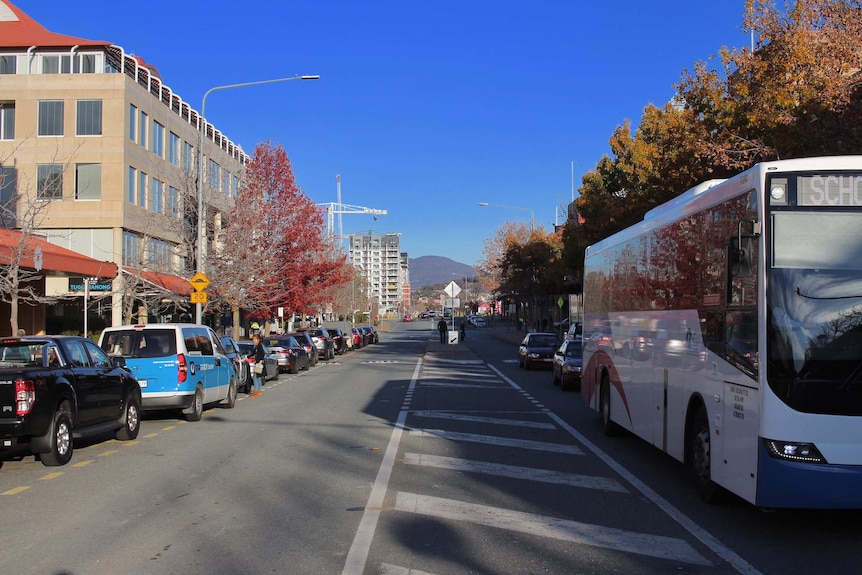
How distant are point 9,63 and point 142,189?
8.92 meters

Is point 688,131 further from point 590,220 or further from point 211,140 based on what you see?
point 211,140

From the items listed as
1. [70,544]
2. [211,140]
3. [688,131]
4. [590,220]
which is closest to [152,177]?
[211,140]

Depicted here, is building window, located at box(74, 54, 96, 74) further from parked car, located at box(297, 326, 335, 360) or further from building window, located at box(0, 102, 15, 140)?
parked car, located at box(297, 326, 335, 360)

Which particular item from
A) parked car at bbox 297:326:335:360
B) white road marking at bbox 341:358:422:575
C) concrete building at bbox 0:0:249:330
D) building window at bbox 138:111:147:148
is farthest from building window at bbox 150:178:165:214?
white road marking at bbox 341:358:422:575

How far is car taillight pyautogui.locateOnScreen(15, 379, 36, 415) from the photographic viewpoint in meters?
10.2

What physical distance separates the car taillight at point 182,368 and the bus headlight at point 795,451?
38.6 feet

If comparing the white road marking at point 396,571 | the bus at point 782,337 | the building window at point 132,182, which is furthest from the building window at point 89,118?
the white road marking at point 396,571

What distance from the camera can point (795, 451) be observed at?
6.59 m

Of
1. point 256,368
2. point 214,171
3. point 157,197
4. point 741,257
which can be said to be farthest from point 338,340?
point 741,257

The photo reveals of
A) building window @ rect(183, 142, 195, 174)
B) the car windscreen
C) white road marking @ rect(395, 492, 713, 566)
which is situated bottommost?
white road marking @ rect(395, 492, 713, 566)

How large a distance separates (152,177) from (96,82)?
19.0 feet

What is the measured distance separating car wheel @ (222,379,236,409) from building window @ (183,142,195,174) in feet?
64.5

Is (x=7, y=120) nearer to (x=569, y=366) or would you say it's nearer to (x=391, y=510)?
(x=569, y=366)

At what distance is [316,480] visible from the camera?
998cm
